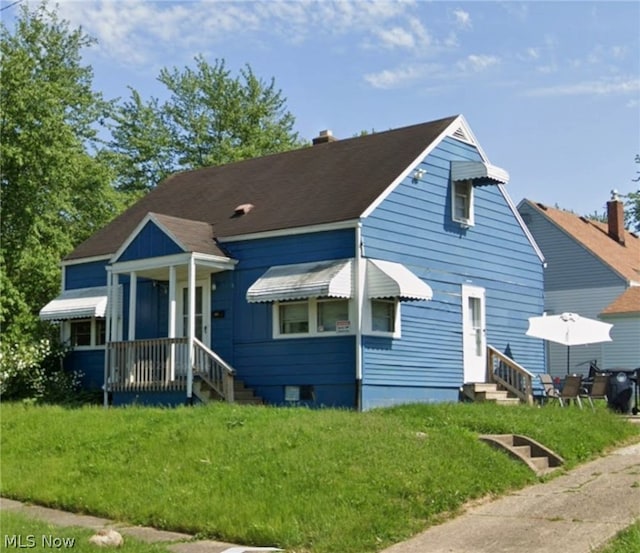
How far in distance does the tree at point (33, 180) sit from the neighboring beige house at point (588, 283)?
1640cm

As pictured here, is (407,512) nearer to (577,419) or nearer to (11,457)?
(577,419)

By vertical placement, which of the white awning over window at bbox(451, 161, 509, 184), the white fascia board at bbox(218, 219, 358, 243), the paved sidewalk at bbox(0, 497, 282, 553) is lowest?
the paved sidewalk at bbox(0, 497, 282, 553)

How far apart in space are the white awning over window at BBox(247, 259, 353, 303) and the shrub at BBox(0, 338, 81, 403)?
6233 millimetres

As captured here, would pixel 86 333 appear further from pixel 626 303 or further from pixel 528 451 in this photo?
pixel 626 303

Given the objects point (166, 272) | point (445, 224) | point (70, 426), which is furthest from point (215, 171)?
point (70, 426)

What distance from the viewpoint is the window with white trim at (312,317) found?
17.2 metres

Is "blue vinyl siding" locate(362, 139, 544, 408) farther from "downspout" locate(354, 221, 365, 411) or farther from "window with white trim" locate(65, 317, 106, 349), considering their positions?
"window with white trim" locate(65, 317, 106, 349)

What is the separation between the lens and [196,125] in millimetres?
41062

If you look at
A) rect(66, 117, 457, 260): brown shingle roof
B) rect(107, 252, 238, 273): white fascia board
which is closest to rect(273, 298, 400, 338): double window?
rect(107, 252, 238, 273): white fascia board

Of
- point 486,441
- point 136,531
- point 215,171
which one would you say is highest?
point 215,171

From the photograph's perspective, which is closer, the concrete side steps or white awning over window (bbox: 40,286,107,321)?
the concrete side steps

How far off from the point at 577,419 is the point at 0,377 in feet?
43.5

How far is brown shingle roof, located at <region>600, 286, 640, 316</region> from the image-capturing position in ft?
97.9

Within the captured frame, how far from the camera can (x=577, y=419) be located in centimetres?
1434
